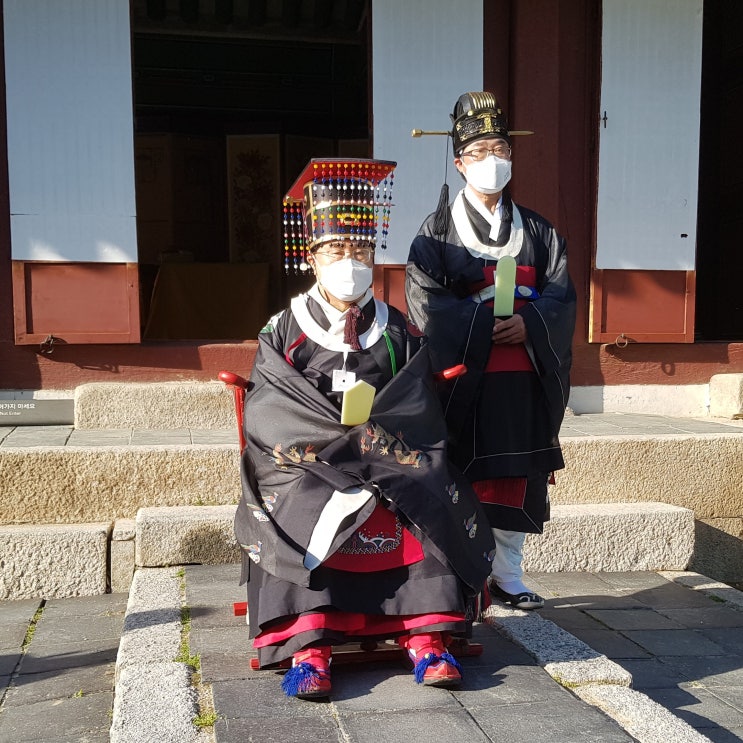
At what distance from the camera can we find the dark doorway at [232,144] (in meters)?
8.71

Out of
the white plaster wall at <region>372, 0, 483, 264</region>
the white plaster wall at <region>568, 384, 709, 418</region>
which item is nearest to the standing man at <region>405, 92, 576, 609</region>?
the white plaster wall at <region>372, 0, 483, 264</region>

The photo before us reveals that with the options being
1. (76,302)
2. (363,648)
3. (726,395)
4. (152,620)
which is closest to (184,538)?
(152,620)

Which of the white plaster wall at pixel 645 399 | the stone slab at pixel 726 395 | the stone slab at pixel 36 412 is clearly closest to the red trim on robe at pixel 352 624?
the stone slab at pixel 36 412

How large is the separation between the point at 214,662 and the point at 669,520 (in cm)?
264

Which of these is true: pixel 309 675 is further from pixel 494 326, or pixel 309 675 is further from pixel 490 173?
pixel 490 173

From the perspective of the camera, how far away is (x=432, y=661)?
102 inches

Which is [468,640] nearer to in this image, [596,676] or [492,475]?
[596,676]

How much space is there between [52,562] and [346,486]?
207 centimetres

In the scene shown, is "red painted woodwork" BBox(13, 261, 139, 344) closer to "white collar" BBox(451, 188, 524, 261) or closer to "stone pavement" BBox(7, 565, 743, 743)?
"stone pavement" BBox(7, 565, 743, 743)

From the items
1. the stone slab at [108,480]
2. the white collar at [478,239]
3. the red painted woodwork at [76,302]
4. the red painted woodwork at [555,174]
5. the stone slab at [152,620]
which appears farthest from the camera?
the red painted woodwork at [555,174]

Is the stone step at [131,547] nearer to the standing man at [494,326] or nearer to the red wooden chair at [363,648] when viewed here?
the standing man at [494,326]

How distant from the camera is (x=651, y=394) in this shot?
20.9 ft

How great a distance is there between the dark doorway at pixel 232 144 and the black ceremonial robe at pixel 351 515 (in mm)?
5882

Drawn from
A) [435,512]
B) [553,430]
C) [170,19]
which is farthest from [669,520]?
[170,19]
